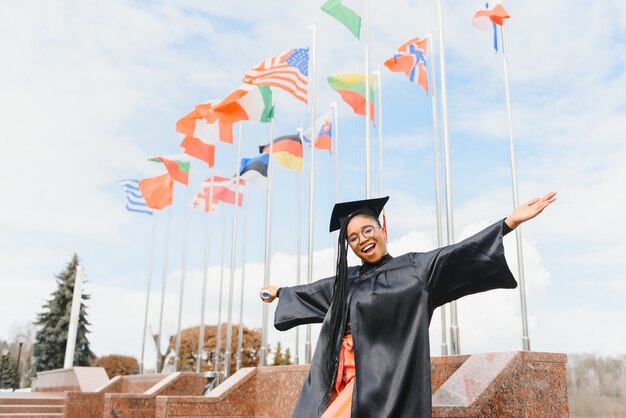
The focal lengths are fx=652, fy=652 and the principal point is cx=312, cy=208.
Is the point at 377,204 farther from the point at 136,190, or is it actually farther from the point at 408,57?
the point at 136,190

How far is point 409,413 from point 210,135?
14283mm

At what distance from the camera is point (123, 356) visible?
112ft

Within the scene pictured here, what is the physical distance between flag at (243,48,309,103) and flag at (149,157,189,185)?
6.90 meters

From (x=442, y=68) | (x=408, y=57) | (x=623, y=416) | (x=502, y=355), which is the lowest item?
(x=623, y=416)

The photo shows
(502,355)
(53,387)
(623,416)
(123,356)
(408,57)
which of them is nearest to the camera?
(502,355)

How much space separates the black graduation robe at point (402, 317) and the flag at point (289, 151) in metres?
11.7

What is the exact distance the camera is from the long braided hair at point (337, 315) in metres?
3.97

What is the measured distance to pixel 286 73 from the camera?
46.4 feet

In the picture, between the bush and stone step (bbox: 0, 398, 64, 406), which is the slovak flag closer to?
stone step (bbox: 0, 398, 64, 406)

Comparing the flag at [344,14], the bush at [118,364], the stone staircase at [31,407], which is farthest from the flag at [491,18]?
the bush at [118,364]

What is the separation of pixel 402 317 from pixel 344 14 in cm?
960

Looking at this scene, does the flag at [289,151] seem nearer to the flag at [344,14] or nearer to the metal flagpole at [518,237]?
the flag at [344,14]

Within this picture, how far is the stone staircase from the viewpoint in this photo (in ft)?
55.5

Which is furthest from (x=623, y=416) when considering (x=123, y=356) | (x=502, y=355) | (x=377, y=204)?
(x=123, y=356)
